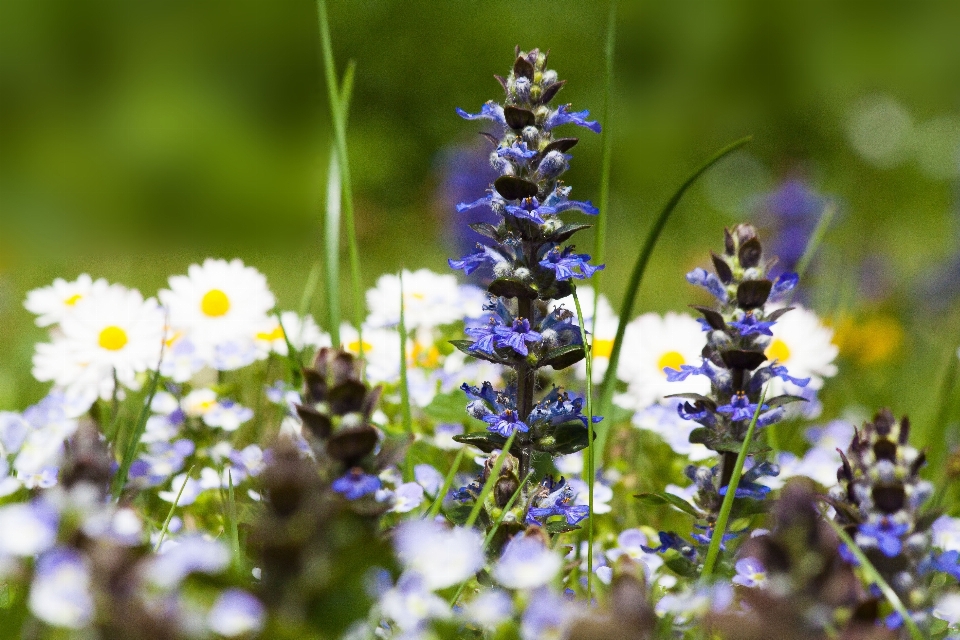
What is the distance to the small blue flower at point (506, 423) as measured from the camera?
48.9 inches

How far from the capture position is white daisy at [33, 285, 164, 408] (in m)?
1.91

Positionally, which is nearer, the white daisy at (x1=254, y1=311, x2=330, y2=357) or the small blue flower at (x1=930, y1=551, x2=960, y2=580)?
the small blue flower at (x1=930, y1=551, x2=960, y2=580)

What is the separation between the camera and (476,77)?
28.7 ft

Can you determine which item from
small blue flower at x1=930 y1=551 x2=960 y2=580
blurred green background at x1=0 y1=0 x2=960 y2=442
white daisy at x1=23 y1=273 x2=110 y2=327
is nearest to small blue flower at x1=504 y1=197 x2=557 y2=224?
small blue flower at x1=930 y1=551 x2=960 y2=580

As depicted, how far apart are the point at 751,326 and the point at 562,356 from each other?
262 millimetres

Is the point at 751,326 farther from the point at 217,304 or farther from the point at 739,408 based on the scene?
the point at 217,304

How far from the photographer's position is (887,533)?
1.04 metres

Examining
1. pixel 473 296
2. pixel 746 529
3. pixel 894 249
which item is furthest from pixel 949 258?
pixel 746 529

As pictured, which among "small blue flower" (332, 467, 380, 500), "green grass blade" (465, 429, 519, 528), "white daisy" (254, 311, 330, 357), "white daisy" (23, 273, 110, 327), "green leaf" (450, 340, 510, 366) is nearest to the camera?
"small blue flower" (332, 467, 380, 500)

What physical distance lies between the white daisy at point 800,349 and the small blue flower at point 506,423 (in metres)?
1.09

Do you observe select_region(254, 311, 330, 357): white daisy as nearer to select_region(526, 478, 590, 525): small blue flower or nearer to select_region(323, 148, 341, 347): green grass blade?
select_region(323, 148, 341, 347): green grass blade

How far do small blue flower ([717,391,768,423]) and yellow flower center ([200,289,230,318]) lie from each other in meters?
1.30

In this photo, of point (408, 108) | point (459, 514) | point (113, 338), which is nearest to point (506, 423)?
point (459, 514)

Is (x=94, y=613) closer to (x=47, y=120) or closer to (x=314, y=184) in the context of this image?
(x=314, y=184)
